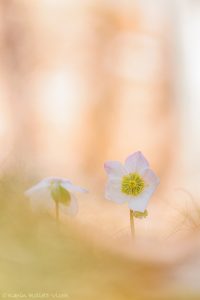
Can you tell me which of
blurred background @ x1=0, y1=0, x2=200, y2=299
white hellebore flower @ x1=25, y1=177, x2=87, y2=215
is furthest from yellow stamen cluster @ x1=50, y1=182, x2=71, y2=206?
blurred background @ x1=0, y1=0, x2=200, y2=299

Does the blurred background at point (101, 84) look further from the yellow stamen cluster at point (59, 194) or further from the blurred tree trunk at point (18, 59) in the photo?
the yellow stamen cluster at point (59, 194)

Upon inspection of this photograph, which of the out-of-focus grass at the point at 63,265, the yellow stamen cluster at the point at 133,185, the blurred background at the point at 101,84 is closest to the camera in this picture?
the out-of-focus grass at the point at 63,265

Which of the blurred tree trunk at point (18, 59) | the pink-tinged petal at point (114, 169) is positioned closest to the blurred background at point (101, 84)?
the blurred tree trunk at point (18, 59)

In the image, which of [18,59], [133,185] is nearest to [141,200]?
[133,185]

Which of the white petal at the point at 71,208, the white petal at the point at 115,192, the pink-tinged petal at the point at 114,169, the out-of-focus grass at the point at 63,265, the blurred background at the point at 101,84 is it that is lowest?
the out-of-focus grass at the point at 63,265

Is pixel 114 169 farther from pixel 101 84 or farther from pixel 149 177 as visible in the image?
pixel 101 84

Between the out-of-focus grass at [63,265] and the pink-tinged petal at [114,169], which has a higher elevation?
the pink-tinged petal at [114,169]

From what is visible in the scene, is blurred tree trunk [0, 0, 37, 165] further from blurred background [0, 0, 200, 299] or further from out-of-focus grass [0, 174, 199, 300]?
out-of-focus grass [0, 174, 199, 300]
